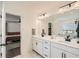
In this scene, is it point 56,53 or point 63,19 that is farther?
point 63,19

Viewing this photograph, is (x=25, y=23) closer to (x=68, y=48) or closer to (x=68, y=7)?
(x=68, y=7)

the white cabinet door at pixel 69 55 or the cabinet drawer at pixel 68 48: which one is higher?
the cabinet drawer at pixel 68 48

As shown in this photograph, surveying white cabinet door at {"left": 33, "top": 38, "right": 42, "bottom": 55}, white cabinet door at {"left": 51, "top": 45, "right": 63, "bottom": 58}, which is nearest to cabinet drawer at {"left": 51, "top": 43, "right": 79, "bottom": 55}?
white cabinet door at {"left": 51, "top": 45, "right": 63, "bottom": 58}

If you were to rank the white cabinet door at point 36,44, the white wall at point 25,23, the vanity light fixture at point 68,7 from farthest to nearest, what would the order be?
the white cabinet door at point 36,44
the white wall at point 25,23
the vanity light fixture at point 68,7

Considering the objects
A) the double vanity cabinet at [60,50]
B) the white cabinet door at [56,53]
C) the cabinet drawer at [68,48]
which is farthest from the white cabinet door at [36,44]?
the cabinet drawer at [68,48]

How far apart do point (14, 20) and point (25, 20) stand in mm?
474

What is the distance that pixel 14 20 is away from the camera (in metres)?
4.48

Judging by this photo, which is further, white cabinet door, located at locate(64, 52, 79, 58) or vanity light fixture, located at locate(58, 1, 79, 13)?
vanity light fixture, located at locate(58, 1, 79, 13)

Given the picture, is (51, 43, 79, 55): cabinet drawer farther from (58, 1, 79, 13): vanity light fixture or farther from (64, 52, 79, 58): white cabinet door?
(58, 1, 79, 13): vanity light fixture

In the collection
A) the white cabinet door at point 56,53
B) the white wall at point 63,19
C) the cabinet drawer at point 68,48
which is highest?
the white wall at point 63,19

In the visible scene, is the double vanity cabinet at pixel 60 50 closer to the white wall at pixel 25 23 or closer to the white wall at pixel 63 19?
the white wall at pixel 63 19

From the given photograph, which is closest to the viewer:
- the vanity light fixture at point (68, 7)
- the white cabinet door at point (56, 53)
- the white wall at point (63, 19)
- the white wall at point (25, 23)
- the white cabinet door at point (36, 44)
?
the white cabinet door at point (56, 53)

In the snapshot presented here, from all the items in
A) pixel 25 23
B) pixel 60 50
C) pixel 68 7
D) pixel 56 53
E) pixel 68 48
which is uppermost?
pixel 68 7

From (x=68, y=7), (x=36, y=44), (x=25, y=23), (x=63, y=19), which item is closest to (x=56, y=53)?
(x=68, y=7)
